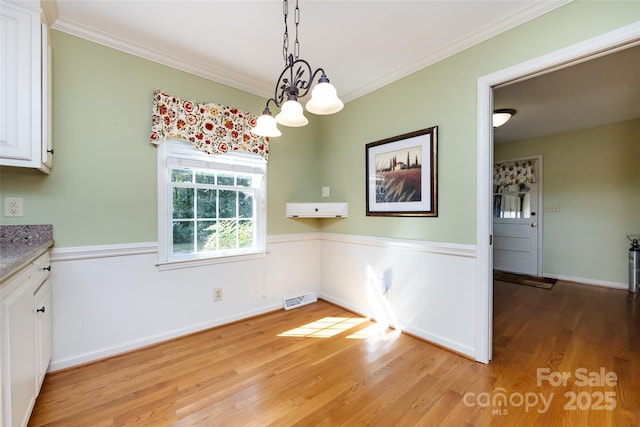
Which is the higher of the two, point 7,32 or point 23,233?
point 7,32

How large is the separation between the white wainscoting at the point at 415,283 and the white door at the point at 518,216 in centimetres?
347

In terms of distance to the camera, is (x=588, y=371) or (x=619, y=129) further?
(x=619, y=129)

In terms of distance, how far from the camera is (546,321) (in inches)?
106

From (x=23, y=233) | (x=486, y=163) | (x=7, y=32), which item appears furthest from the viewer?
(x=486, y=163)

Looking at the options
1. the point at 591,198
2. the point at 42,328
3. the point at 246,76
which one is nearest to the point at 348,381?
the point at 42,328

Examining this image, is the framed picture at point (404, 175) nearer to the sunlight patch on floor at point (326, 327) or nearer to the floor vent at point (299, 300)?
the sunlight patch on floor at point (326, 327)

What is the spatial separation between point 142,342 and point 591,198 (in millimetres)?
5998

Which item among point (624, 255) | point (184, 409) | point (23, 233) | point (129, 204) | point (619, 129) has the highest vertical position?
point (619, 129)

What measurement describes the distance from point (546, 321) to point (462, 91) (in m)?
2.45

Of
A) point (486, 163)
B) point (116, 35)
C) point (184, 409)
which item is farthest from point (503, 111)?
point (184, 409)

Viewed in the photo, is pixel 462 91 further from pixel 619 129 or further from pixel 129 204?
pixel 619 129

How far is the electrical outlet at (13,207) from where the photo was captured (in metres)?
1.71

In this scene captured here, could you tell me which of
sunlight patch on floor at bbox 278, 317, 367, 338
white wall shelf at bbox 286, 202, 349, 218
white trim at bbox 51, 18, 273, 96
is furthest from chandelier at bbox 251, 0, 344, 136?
sunlight patch on floor at bbox 278, 317, 367, 338

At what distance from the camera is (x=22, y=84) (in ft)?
4.99
